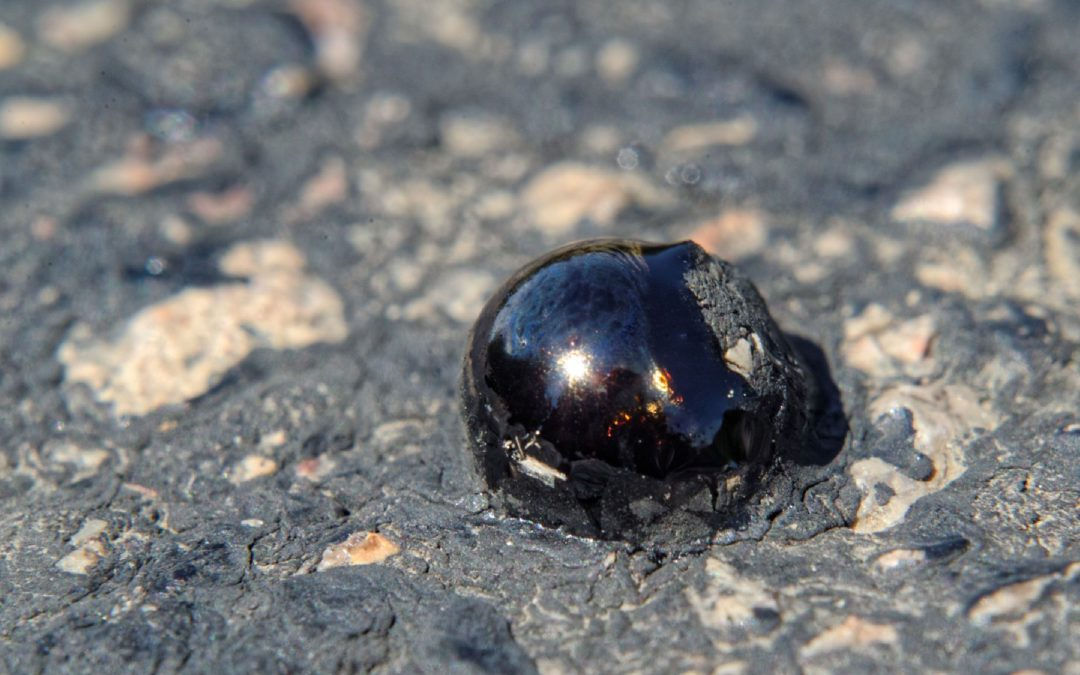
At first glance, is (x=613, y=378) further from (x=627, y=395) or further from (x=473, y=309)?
(x=473, y=309)

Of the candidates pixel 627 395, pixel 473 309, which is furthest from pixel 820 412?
pixel 473 309

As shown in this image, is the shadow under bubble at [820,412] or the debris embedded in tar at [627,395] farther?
the shadow under bubble at [820,412]

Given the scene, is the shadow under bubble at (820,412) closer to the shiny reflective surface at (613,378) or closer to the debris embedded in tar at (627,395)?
the debris embedded in tar at (627,395)

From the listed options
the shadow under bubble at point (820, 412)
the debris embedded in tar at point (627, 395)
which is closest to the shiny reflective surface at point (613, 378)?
the debris embedded in tar at point (627, 395)

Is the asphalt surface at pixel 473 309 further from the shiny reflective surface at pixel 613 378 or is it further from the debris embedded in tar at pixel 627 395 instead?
the shiny reflective surface at pixel 613 378

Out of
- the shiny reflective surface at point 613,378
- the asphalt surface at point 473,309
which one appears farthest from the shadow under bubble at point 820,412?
the shiny reflective surface at point 613,378

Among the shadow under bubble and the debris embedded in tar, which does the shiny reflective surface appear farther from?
the shadow under bubble

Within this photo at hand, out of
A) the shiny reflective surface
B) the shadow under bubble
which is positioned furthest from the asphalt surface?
the shiny reflective surface
